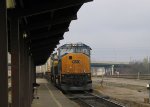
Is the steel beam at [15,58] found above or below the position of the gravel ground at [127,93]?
above

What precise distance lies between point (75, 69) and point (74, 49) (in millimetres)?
1769

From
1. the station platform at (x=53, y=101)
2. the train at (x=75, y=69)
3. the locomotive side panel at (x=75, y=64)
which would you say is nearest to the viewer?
the station platform at (x=53, y=101)

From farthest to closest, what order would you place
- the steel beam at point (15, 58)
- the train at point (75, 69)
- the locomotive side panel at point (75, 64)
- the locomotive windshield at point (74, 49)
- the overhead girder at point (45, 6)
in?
the locomotive windshield at point (74, 49), the locomotive side panel at point (75, 64), the train at point (75, 69), the overhead girder at point (45, 6), the steel beam at point (15, 58)

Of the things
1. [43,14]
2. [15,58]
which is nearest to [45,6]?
[15,58]

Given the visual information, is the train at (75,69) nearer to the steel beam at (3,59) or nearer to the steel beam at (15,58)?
the steel beam at (15,58)

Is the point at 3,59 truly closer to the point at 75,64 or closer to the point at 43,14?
the point at 43,14

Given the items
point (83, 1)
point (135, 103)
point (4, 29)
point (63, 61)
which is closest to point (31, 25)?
point (83, 1)

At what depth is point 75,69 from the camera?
38625 mm

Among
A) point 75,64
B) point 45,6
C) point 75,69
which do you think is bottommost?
point 75,69

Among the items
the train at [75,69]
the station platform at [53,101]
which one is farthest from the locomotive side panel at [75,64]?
the station platform at [53,101]

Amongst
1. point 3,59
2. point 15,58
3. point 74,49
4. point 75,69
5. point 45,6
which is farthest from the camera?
point 74,49

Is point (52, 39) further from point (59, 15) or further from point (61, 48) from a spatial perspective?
point (61, 48)

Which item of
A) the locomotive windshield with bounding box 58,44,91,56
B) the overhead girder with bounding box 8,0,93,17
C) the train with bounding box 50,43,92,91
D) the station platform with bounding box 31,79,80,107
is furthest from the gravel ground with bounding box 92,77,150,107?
the overhead girder with bounding box 8,0,93,17

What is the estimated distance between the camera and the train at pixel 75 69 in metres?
38.3
